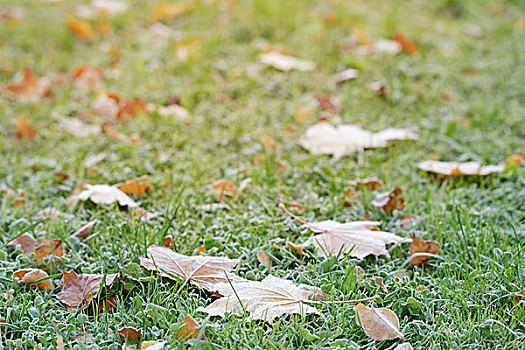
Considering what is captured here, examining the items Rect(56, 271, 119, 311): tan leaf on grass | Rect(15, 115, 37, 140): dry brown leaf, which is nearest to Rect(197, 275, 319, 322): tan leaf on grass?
Rect(56, 271, 119, 311): tan leaf on grass

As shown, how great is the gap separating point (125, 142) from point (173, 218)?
90cm

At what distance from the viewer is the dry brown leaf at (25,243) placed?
1690mm

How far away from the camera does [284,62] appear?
3.19 m

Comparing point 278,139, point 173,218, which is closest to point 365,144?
point 278,139

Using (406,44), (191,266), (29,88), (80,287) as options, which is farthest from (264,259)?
(406,44)

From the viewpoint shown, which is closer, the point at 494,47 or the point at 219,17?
the point at 494,47

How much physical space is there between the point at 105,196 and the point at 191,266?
2.00 ft

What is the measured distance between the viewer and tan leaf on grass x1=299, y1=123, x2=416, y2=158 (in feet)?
7.90

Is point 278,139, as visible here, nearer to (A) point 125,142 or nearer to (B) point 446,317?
(A) point 125,142

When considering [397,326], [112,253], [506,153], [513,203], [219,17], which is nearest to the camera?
[397,326]

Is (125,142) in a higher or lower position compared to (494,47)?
lower

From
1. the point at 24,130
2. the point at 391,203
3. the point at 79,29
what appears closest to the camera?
the point at 391,203

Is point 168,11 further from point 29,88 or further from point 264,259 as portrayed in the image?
point 264,259

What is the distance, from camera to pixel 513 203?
1.98 metres
